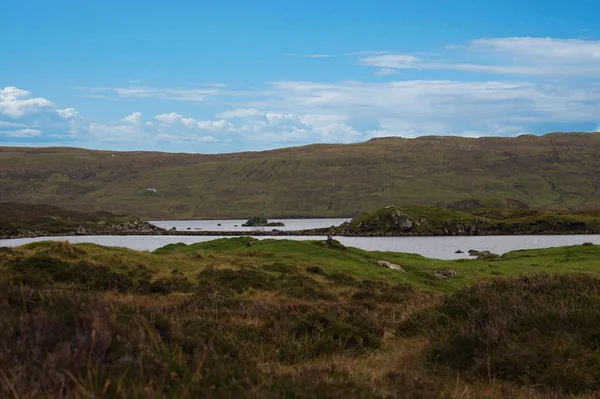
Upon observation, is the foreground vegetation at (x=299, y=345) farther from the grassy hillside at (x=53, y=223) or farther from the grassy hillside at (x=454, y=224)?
the grassy hillside at (x=53, y=223)

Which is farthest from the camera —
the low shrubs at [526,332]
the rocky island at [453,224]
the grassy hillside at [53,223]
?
the grassy hillside at [53,223]

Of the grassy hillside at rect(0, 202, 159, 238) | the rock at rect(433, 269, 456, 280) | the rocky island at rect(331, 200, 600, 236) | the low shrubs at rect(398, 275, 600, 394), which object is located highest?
the low shrubs at rect(398, 275, 600, 394)

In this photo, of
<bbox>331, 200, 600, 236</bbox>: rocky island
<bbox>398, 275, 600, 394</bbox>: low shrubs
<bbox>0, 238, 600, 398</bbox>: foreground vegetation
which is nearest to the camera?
<bbox>0, 238, 600, 398</bbox>: foreground vegetation

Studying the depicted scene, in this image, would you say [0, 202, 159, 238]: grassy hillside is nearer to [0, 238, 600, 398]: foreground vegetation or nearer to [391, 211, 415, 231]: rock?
[391, 211, 415, 231]: rock

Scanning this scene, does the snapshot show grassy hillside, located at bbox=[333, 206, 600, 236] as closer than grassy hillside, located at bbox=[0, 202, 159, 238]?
Yes

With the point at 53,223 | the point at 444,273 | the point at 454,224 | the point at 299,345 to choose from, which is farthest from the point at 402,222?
the point at 299,345

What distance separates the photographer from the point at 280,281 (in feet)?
99.2

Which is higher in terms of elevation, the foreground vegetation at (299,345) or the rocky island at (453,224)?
the foreground vegetation at (299,345)

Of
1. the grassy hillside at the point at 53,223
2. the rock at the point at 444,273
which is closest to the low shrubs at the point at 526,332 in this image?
the rock at the point at 444,273

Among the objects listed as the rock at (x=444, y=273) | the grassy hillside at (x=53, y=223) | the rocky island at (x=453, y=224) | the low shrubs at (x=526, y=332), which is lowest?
the grassy hillside at (x=53, y=223)

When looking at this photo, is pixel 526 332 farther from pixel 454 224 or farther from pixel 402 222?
pixel 454 224

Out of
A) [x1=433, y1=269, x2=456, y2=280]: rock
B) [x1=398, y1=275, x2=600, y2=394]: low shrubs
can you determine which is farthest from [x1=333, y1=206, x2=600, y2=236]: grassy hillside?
[x1=398, y1=275, x2=600, y2=394]: low shrubs

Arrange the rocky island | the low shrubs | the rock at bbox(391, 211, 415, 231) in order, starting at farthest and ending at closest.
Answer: the rock at bbox(391, 211, 415, 231) < the rocky island < the low shrubs

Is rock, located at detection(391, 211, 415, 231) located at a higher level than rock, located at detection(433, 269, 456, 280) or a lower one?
lower
